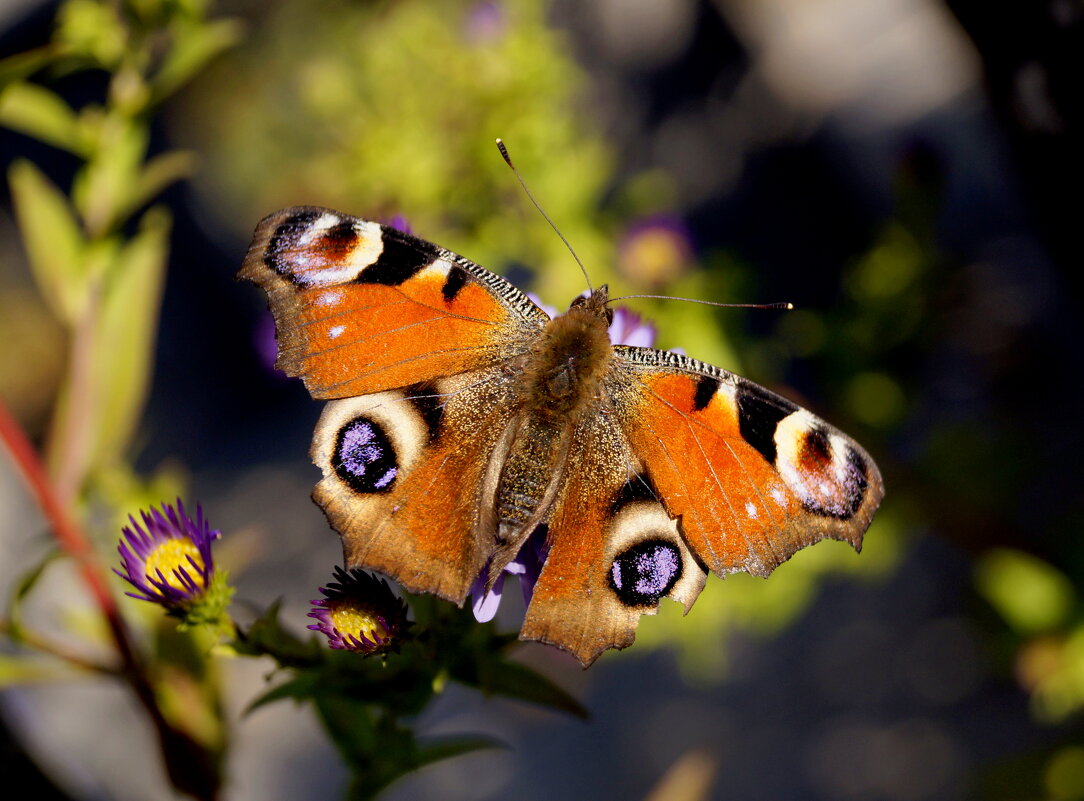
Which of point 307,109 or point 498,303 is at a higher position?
point 498,303

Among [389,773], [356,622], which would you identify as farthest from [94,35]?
[389,773]

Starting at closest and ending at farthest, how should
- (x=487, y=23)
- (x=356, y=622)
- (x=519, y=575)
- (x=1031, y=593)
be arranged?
(x=356, y=622) → (x=519, y=575) → (x=1031, y=593) → (x=487, y=23)

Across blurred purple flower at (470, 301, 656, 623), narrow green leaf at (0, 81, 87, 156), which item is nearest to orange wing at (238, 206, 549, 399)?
blurred purple flower at (470, 301, 656, 623)

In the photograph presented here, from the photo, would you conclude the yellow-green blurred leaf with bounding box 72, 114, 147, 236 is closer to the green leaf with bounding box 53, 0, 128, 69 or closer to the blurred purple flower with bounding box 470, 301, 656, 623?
the green leaf with bounding box 53, 0, 128, 69

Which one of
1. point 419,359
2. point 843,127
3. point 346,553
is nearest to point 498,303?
point 419,359

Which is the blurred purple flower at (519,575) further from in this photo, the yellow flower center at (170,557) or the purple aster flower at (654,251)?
the purple aster flower at (654,251)

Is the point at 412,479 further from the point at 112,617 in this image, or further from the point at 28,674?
the point at 28,674

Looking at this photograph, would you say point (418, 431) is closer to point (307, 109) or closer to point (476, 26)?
point (476, 26)
